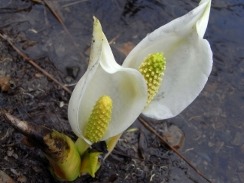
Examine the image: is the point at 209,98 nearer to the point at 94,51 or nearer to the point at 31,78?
the point at 31,78

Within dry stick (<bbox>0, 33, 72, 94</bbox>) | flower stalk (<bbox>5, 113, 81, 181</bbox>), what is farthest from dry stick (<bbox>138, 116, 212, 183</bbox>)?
flower stalk (<bbox>5, 113, 81, 181</bbox>)

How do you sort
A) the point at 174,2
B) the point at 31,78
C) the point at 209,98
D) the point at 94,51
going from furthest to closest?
the point at 174,2 < the point at 209,98 < the point at 31,78 < the point at 94,51

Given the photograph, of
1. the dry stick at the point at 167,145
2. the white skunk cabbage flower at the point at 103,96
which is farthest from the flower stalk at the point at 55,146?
the dry stick at the point at 167,145

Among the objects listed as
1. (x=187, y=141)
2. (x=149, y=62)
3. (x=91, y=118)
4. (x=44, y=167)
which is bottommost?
(x=187, y=141)

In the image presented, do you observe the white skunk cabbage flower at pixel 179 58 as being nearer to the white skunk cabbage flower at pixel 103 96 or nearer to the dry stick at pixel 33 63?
the white skunk cabbage flower at pixel 103 96

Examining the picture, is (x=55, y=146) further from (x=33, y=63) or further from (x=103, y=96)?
(x=33, y=63)

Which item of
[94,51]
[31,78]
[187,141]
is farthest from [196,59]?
[31,78]
